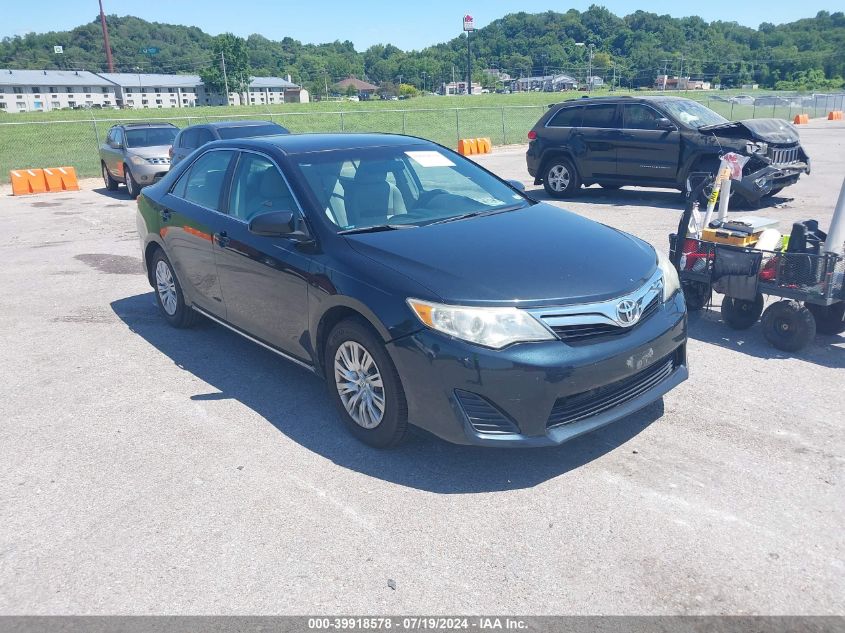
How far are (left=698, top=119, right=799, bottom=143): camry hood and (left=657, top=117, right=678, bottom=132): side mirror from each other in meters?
0.44

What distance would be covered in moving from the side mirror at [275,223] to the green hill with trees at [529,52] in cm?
10714

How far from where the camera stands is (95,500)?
362 centimetres

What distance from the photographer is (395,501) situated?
3512mm

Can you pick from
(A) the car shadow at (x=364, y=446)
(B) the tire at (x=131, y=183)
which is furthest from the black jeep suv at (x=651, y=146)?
(B) the tire at (x=131, y=183)

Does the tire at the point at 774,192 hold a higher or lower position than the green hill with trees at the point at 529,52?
lower

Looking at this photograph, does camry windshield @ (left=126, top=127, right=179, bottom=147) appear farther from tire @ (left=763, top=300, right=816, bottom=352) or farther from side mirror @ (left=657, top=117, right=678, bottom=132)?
tire @ (left=763, top=300, right=816, bottom=352)

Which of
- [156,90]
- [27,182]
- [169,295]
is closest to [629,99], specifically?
[169,295]

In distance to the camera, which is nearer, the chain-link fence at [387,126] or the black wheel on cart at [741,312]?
the black wheel on cart at [741,312]

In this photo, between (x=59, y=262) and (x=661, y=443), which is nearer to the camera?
(x=661, y=443)

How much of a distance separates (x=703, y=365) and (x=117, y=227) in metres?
10.3

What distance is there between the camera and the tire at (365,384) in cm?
367

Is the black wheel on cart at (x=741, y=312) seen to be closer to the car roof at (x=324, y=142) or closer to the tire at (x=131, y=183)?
the car roof at (x=324, y=142)

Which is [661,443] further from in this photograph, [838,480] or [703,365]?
[703,365]

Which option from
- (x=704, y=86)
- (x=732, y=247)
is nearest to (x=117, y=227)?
(x=732, y=247)
